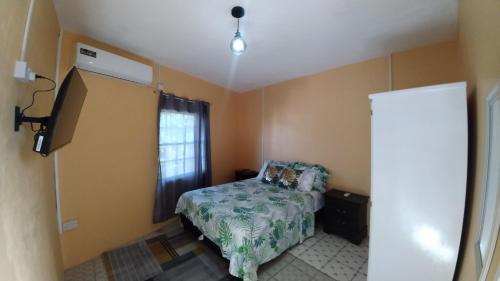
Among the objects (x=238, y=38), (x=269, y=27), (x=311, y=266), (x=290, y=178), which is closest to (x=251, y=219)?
(x=311, y=266)

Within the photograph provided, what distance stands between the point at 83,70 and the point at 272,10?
217cm

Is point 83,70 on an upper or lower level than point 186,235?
upper

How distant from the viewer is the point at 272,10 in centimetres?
163

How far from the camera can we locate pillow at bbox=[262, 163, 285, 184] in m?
2.98

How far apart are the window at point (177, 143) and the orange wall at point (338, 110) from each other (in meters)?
1.40

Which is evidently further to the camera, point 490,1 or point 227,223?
point 227,223

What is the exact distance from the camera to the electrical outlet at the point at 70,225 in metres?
1.95

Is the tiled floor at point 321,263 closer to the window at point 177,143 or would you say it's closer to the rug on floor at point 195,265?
the rug on floor at point 195,265

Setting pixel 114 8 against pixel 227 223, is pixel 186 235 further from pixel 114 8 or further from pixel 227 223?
pixel 114 8

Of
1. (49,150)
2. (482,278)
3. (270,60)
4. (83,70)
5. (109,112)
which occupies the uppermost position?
(270,60)

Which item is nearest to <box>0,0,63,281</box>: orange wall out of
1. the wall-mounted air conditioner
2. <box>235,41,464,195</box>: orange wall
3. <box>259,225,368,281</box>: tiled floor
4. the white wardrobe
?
the wall-mounted air conditioner

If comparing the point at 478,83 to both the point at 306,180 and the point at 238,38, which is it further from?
the point at 306,180

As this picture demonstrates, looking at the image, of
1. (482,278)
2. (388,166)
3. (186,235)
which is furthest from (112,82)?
(482,278)

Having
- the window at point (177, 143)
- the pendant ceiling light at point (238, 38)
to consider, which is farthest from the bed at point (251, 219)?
the pendant ceiling light at point (238, 38)
